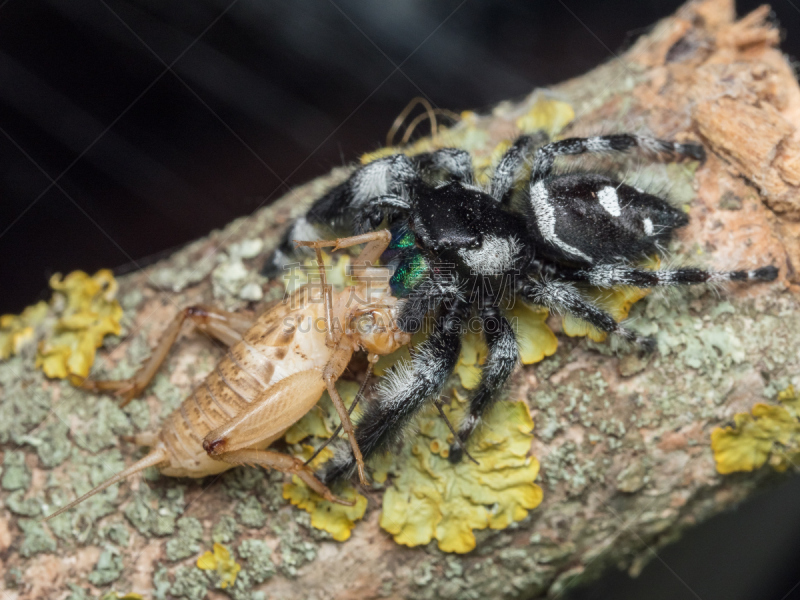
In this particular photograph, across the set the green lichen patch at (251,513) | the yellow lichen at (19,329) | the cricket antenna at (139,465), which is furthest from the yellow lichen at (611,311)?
the yellow lichen at (19,329)

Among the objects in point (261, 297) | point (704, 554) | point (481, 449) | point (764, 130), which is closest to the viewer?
point (481, 449)

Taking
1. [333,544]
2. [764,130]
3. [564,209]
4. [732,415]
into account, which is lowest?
[333,544]

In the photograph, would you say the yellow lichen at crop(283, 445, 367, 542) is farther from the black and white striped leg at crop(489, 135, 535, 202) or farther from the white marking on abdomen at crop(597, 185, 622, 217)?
the white marking on abdomen at crop(597, 185, 622, 217)

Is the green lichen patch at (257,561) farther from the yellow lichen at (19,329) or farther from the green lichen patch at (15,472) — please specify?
the yellow lichen at (19,329)

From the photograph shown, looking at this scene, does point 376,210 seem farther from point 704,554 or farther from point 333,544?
point 704,554

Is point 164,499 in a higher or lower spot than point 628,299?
lower

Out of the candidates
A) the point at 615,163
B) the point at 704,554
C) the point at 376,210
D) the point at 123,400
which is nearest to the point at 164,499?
the point at 123,400
